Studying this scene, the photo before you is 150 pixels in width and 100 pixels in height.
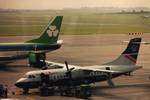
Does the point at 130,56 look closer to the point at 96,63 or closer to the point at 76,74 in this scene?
the point at 76,74

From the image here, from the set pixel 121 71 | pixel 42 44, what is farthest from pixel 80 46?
pixel 121 71

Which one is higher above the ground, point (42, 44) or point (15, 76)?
point (42, 44)

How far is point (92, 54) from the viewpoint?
97812 mm

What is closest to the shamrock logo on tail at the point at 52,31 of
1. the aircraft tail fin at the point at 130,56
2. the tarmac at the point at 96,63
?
the tarmac at the point at 96,63

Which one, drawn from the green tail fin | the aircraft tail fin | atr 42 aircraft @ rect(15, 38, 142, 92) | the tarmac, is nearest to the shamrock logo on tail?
the green tail fin

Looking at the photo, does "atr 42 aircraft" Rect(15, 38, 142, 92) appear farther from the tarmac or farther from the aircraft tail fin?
the tarmac

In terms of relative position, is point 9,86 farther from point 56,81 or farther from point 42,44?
point 42,44

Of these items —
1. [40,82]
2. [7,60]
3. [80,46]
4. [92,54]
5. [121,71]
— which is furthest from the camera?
[80,46]

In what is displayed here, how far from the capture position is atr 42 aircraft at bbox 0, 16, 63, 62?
258ft

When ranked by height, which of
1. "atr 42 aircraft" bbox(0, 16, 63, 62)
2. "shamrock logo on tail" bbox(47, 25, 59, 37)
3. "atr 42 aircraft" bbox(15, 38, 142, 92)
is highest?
"shamrock logo on tail" bbox(47, 25, 59, 37)

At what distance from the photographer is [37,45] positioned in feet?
267

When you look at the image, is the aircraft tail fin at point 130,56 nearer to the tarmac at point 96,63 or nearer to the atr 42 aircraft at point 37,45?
the tarmac at point 96,63

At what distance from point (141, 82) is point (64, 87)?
12.7 m

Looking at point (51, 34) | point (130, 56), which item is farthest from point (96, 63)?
point (130, 56)
